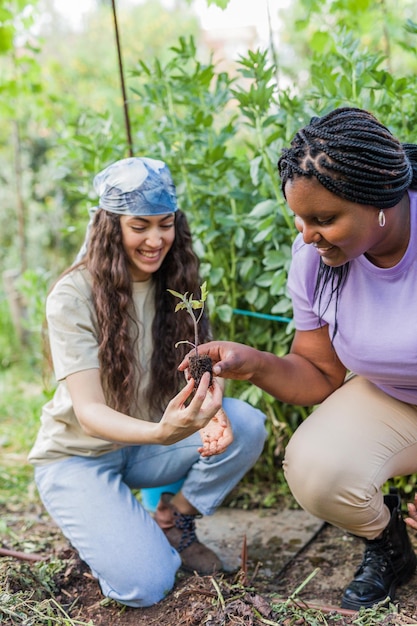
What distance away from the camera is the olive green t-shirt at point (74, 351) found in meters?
2.10

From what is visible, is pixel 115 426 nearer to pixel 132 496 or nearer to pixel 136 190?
pixel 132 496

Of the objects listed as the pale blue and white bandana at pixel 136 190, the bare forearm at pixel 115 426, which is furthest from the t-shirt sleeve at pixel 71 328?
the pale blue and white bandana at pixel 136 190

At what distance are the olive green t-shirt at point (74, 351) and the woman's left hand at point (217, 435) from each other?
1.08 feet

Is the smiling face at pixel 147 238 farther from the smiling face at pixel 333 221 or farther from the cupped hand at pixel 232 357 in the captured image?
the smiling face at pixel 333 221

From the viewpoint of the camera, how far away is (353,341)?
6.33 ft

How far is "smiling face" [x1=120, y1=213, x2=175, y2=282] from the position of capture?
218 centimetres

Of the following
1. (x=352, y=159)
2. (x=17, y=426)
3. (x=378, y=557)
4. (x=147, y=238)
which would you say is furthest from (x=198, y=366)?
(x=17, y=426)

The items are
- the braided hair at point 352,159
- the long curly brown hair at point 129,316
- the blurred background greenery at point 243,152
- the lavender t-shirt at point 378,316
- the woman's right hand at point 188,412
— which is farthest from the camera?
the blurred background greenery at point 243,152

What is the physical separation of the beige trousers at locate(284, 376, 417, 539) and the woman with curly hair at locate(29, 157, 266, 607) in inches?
9.3

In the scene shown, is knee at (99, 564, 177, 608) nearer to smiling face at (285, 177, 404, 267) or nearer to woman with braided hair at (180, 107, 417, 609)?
woman with braided hair at (180, 107, 417, 609)

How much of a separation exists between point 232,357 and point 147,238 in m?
0.49

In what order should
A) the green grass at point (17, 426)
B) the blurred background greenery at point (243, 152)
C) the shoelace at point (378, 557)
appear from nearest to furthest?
the shoelace at point (378, 557) → the blurred background greenery at point (243, 152) → the green grass at point (17, 426)

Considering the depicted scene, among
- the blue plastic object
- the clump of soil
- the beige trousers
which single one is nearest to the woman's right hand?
the clump of soil

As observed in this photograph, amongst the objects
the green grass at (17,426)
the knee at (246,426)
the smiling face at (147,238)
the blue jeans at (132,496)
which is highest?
the smiling face at (147,238)
